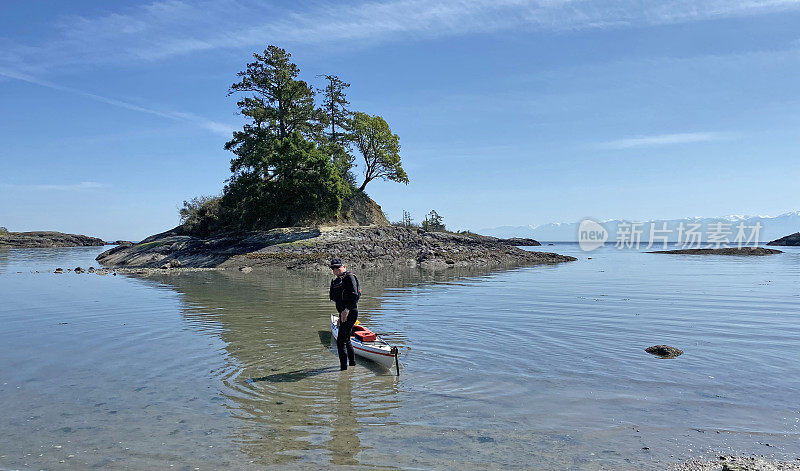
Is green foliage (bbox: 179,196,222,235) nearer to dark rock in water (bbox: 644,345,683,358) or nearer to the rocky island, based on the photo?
the rocky island

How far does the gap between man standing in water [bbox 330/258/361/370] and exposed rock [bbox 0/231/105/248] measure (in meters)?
116

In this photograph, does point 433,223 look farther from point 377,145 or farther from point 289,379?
point 289,379

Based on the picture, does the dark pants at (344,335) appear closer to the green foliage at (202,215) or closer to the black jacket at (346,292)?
the black jacket at (346,292)

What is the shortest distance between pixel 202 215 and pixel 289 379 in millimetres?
50992

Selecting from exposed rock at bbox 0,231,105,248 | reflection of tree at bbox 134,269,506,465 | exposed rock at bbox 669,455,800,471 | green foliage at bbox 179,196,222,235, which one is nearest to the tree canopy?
green foliage at bbox 179,196,222,235

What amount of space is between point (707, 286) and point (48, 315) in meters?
31.9

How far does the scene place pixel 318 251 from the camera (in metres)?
44.5

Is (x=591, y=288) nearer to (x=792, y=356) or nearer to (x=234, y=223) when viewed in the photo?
(x=792, y=356)

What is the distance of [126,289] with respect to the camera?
89.9 ft

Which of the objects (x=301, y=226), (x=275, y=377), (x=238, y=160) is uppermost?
(x=238, y=160)

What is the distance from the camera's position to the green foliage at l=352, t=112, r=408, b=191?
58469mm

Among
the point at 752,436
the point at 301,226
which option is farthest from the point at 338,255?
the point at 752,436

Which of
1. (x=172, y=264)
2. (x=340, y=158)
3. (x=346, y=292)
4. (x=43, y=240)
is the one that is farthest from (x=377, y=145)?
(x=43, y=240)

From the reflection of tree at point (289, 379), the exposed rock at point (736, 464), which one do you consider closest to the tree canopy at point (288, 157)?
the reflection of tree at point (289, 379)
